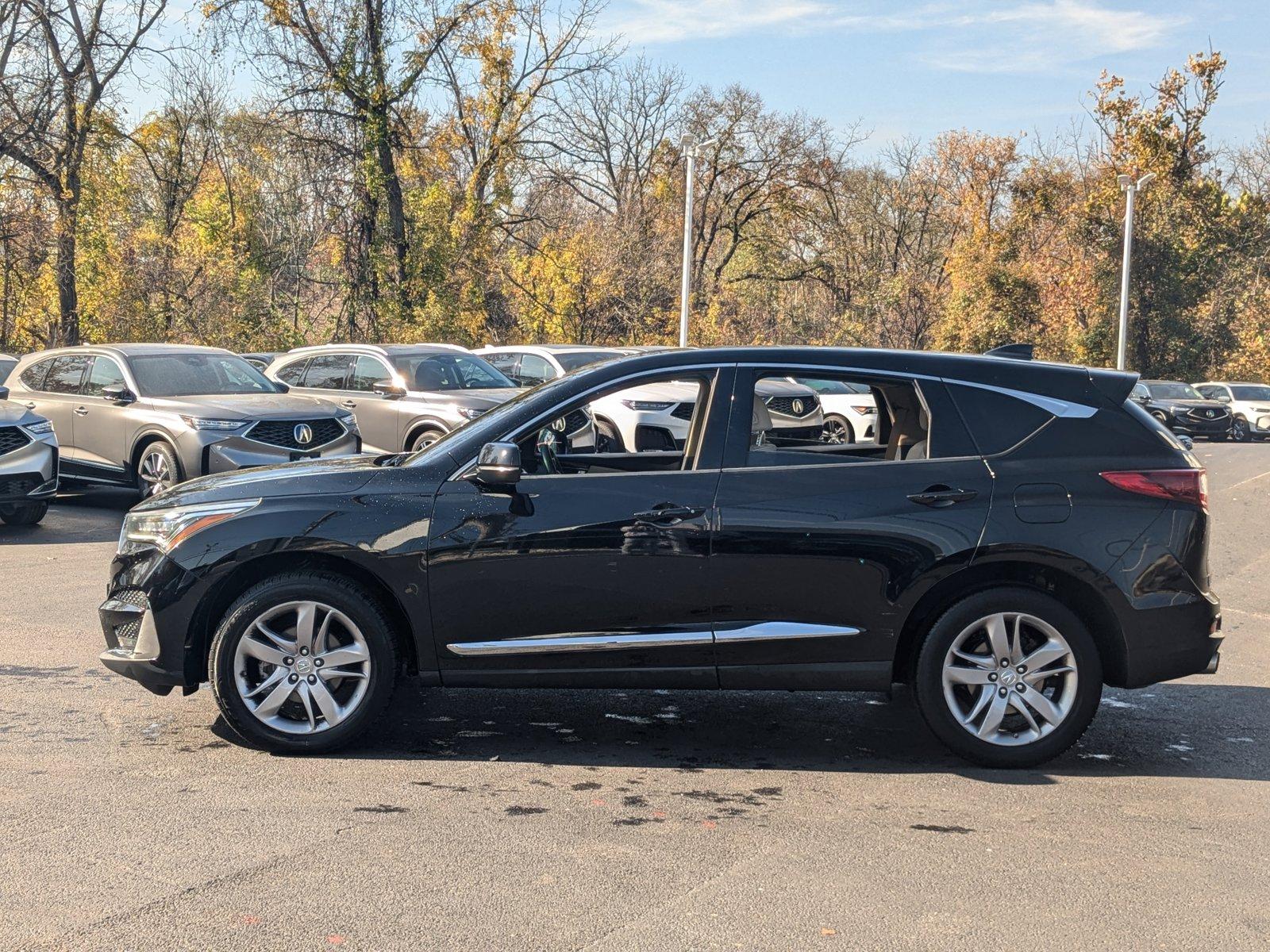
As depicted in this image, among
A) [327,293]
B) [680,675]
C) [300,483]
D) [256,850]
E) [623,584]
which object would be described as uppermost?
[327,293]

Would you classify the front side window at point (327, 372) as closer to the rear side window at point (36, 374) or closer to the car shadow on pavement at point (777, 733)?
the rear side window at point (36, 374)

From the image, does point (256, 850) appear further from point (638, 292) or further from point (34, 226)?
point (638, 292)

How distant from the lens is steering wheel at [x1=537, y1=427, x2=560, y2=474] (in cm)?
579

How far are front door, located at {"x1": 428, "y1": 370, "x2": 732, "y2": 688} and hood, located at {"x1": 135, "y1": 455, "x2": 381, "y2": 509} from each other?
441 millimetres

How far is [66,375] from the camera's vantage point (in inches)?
574

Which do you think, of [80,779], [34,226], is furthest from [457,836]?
[34,226]

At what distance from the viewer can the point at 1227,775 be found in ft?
17.8

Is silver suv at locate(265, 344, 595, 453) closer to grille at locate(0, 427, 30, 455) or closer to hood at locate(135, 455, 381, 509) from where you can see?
grille at locate(0, 427, 30, 455)

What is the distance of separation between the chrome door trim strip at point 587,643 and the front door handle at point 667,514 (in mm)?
451

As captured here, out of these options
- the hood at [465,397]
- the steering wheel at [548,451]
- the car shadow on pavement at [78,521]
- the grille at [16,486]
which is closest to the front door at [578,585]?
the steering wheel at [548,451]

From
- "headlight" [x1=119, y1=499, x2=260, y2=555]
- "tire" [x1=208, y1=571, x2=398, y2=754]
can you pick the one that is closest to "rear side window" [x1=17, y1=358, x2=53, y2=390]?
"headlight" [x1=119, y1=499, x2=260, y2=555]

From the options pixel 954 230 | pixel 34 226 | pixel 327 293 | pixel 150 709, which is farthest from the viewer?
pixel 954 230

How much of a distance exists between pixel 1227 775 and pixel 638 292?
36.1 m

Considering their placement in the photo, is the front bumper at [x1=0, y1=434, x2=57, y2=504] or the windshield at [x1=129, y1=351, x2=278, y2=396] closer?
the front bumper at [x1=0, y1=434, x2=57, y2=504]
